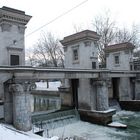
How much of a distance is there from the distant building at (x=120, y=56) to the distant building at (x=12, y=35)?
14.5 metres

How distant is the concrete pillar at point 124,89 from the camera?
2345 cm

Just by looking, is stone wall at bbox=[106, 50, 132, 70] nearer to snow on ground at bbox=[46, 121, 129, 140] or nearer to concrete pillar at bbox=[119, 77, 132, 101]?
concrete pillar at bbox=[119, 77, 132, 101]

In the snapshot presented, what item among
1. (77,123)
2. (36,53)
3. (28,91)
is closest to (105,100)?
(77,123)

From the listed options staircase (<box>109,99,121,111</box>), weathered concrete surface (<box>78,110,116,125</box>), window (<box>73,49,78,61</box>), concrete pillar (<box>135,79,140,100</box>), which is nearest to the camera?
weathered concrete surface (<box>78,110,116,125</box>)

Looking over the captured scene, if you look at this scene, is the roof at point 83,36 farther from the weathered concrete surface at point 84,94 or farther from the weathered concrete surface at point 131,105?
the weathered concrete surface at point 131,105

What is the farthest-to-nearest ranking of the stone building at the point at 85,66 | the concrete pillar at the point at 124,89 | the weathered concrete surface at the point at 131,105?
the concrete pillar at the point at 124,89 < the weathered concrete surface at the point at 131,105 < the stone building at the point at 85,66

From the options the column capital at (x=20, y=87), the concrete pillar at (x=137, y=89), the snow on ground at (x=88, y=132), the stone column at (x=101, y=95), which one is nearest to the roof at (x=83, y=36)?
the stone column at (x=101, y=95)

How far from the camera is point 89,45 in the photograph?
1858 centimetres

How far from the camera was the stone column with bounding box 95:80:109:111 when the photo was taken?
17312 mm

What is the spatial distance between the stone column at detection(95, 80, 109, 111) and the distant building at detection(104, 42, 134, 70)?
8.38 metres

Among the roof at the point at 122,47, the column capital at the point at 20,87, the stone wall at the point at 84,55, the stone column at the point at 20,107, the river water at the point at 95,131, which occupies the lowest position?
the river water at the point at 95,131

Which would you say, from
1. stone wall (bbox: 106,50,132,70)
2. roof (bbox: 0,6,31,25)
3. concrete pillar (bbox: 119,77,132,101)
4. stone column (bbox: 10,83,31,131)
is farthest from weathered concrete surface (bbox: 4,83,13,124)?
stone wall (bbox: 106,50,132,70)

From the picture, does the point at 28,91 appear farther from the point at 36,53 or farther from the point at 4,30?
the point at 36,53

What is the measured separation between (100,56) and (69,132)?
2463cm
